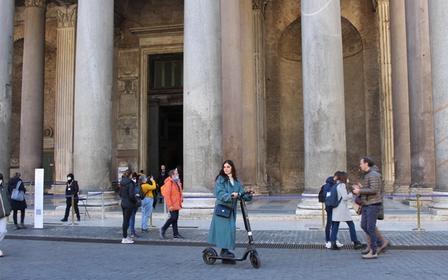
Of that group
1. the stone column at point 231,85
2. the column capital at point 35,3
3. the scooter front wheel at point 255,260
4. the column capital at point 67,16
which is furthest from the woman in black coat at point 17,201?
the column capital at point 67,16

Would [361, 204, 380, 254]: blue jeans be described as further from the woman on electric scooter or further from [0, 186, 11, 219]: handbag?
[0, 186, 11, 219]: handbag

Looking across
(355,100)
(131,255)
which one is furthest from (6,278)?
(355,100)

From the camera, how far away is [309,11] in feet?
48.6

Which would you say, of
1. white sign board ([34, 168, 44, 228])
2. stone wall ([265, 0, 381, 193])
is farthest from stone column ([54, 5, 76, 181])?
stone wall ([265, 0, 381, 193])

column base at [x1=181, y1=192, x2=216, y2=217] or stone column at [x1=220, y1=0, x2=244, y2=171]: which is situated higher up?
stone column at [x1=220, y1=0, x2=244, y2=171]

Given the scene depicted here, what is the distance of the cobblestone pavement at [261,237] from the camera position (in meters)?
11.2

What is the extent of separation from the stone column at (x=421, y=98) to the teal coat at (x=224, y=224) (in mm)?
11264

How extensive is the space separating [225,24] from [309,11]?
529 centimetres

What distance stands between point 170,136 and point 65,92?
245 inches

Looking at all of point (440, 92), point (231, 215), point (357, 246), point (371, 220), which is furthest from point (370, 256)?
point (440, 92)

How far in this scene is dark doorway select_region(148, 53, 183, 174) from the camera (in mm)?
26266

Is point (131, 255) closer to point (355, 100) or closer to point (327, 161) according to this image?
point (327, 161)

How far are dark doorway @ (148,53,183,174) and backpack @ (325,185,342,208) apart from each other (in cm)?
1599

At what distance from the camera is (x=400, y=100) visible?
2089cm
